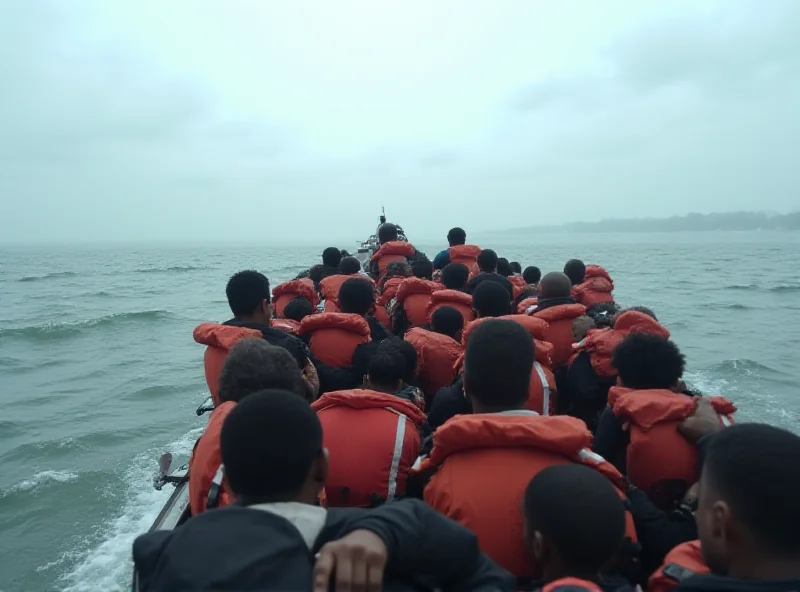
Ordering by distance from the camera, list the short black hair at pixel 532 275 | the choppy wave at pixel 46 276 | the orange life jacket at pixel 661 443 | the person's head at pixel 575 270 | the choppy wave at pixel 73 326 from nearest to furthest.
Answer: the orange life jacket at pixel 661 443
the person's head at pixel 575 270
the short black hair at pixel 532 275
the choppy wave at pixel 73 326
the choppy wave at pixel 46 276

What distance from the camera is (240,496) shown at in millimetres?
1515

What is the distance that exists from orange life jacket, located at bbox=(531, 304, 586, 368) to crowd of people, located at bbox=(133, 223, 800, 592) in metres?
0.91

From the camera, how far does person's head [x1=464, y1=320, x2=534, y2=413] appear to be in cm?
224

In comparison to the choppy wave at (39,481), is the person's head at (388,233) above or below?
above

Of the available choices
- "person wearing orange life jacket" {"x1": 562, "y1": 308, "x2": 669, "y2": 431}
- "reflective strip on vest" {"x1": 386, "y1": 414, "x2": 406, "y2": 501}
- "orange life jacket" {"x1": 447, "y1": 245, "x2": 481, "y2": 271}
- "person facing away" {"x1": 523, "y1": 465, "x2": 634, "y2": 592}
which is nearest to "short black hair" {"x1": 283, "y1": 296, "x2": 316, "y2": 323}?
"person wearing orange life jacket" {"x1": 562, "y1": 308, "x2": 669, "y2": 431}

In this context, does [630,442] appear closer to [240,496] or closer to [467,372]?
[467,372]

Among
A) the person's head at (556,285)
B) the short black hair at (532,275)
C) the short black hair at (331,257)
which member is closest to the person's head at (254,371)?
the person's head at (556,285)

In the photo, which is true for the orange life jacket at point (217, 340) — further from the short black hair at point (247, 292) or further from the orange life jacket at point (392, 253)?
the orange life jacket at point (392, 253)

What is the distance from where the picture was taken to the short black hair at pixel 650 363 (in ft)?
8.75

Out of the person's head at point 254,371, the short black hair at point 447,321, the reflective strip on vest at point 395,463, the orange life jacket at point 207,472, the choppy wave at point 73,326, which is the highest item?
the person's head at point 254,371

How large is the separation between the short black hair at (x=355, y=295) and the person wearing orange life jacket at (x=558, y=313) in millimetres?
1474

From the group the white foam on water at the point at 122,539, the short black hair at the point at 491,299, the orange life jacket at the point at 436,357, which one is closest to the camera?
the orange life jacket at the point at 436,357

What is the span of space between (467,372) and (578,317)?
8.34ft

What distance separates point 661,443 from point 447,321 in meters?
2.29
